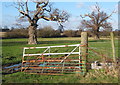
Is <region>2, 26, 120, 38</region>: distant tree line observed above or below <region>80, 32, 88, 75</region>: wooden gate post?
above

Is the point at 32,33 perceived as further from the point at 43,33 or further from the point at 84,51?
the point at 84,51

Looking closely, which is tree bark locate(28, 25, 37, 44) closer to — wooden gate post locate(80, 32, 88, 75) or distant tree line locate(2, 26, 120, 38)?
distant tree line locate(2, 26, 120, 38)

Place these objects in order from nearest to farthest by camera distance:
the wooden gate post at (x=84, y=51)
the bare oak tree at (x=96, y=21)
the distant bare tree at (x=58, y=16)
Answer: the wooden gate post at (x=84, y=51) → the distant bare tree at (x=58, y=16) → the bare oak tree at (x=96, y=21)

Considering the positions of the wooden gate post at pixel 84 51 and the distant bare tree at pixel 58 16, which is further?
the distant bare tree at pixel 58 16

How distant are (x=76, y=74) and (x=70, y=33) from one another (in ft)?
134

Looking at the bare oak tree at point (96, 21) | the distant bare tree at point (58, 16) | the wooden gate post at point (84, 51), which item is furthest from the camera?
the bare oak tree at point (96, 21)

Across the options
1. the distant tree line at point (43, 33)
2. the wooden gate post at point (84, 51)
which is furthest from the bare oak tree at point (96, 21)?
the wooden gate post at point (84, 51)

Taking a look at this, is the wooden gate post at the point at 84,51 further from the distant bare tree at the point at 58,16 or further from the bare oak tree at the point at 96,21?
the bare oak tree at the point at 96,21

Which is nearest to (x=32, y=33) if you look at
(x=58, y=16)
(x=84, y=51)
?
(x=58, y=16)

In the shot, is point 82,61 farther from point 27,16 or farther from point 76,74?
point 27,16

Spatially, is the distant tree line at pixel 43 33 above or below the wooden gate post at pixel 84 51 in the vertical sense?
above

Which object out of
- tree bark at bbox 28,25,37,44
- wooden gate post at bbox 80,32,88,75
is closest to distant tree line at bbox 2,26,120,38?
tree bark at bbox 28,25,37,44

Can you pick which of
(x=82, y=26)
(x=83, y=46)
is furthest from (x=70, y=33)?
(x=83, y=46)

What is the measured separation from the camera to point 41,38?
1647 inches
